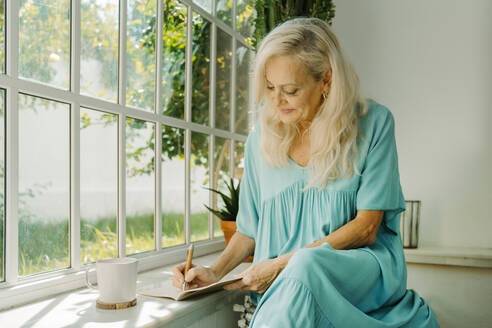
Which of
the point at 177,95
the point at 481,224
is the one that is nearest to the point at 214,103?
the point at 177,95

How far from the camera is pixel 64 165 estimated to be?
4.36ft

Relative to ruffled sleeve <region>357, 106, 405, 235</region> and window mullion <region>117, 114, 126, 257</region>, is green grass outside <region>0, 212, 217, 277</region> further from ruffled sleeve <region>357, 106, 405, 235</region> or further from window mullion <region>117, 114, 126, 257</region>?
ruffled sleeve <region>357, 106, 405, 235</region>

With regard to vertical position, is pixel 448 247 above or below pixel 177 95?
below

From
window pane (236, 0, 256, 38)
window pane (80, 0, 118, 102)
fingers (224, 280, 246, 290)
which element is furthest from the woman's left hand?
window pane (236, 0, 256, 38)

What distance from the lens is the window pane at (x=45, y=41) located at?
1208mm

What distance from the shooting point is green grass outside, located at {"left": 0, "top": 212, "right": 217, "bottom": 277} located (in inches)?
48.0

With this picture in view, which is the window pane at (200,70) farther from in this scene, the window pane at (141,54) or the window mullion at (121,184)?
the window mullion at (121,184)

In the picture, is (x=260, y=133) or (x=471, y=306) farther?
(x=471, y=306)

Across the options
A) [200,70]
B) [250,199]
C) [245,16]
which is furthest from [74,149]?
[245,16]

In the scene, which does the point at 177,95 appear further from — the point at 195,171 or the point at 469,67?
the point at 469,67

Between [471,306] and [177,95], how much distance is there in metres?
1.62

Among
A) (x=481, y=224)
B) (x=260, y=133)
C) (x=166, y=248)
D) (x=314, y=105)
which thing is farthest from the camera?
(x=481, y=224)

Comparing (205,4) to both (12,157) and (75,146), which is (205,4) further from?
(12,157)

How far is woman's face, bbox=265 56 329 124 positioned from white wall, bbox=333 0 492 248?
48.8 inches
